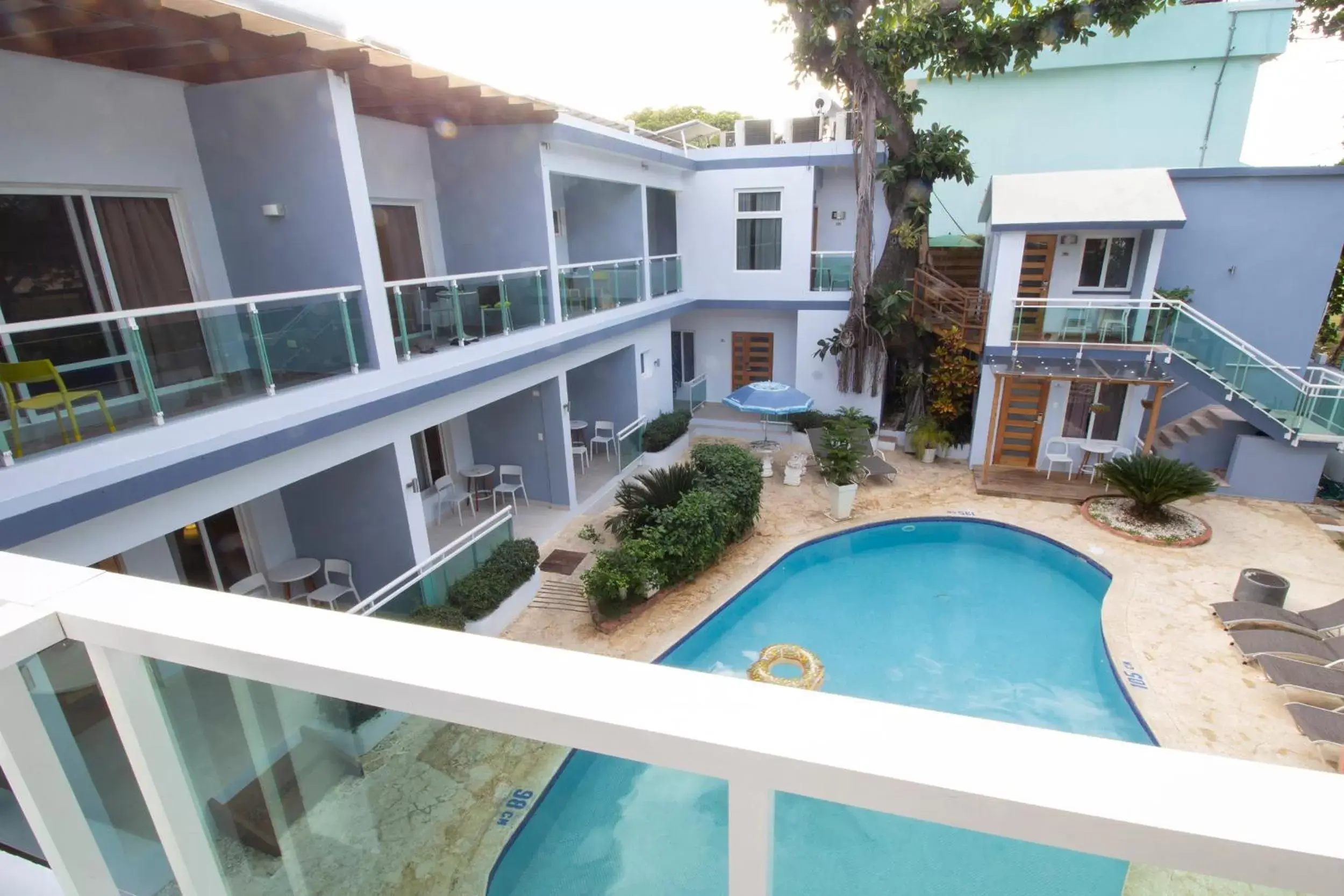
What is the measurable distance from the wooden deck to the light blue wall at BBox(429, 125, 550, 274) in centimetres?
1037

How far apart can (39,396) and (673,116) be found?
45.9m

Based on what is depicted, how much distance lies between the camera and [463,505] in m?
12.9

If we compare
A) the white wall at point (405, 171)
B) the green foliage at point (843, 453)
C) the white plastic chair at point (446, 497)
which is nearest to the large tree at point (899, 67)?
the green foliage at point (843, 453)

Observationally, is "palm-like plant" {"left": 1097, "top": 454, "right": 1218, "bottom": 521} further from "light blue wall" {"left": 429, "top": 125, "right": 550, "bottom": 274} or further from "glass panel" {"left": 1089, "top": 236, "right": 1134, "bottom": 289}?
"light blue wall" {"left": 429, "top": 125, "right": 550, "bottom": 274}

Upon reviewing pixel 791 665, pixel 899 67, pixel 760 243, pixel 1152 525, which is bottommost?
pixel 791 665

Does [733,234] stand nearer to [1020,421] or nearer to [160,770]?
[1020,421]

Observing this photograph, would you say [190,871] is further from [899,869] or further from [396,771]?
[899,869]

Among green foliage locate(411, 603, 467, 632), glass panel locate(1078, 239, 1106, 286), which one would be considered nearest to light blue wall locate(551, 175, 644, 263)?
green foliage locate(411, 603, 467, 632)

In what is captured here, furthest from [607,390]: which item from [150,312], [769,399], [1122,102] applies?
[1122,102]

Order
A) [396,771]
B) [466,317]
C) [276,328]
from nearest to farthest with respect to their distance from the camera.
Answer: [396,771], [276,328], [466,317]

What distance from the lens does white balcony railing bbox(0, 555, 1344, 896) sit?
0.69 meters

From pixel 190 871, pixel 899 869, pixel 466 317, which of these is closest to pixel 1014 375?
pixel 466 317

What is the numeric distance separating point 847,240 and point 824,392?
474 cm

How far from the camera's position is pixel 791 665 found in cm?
939
